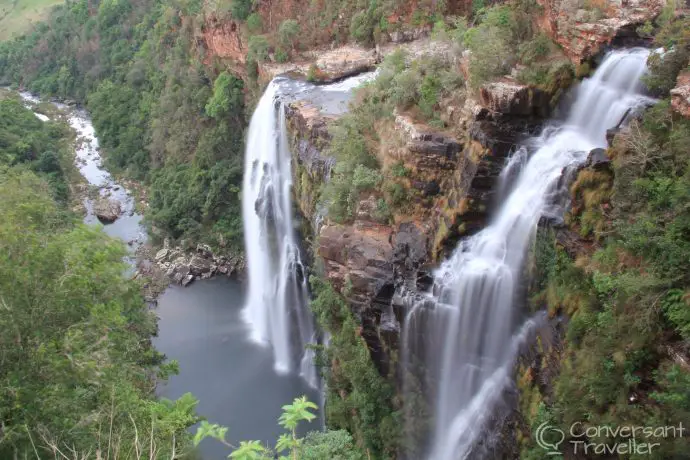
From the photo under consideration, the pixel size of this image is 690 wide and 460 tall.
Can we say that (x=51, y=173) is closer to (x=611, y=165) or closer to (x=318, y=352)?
(x=318, y=352)

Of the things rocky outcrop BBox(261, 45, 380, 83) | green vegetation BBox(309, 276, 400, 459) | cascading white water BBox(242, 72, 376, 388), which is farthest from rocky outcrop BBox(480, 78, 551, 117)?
rocky outcrop BBox(261, 45, 380, 83)

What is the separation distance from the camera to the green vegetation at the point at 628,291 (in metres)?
8.00

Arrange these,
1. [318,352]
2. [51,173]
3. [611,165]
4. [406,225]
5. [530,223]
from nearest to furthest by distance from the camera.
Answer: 1. [611,165]
2. [530,223]
3. [406,225]
4. [318,352]
5. [51,173]

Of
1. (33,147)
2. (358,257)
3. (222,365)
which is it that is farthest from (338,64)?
(33,147)

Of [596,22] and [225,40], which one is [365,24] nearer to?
[225,40]

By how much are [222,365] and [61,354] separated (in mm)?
12836

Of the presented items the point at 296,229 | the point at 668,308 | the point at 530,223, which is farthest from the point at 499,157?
the point at 296,229

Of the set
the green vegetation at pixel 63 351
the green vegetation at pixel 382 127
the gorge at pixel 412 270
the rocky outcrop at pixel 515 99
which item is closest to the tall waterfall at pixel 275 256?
the gorge at pixel 412 270

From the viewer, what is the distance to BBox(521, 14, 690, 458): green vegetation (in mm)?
8000

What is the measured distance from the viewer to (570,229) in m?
10.3

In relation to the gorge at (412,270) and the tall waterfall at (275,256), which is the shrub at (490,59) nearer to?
the gorge at (412,270)

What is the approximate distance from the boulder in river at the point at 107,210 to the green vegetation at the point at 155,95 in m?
2.48

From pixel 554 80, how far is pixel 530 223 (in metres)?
3.56

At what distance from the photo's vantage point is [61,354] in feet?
28.0
